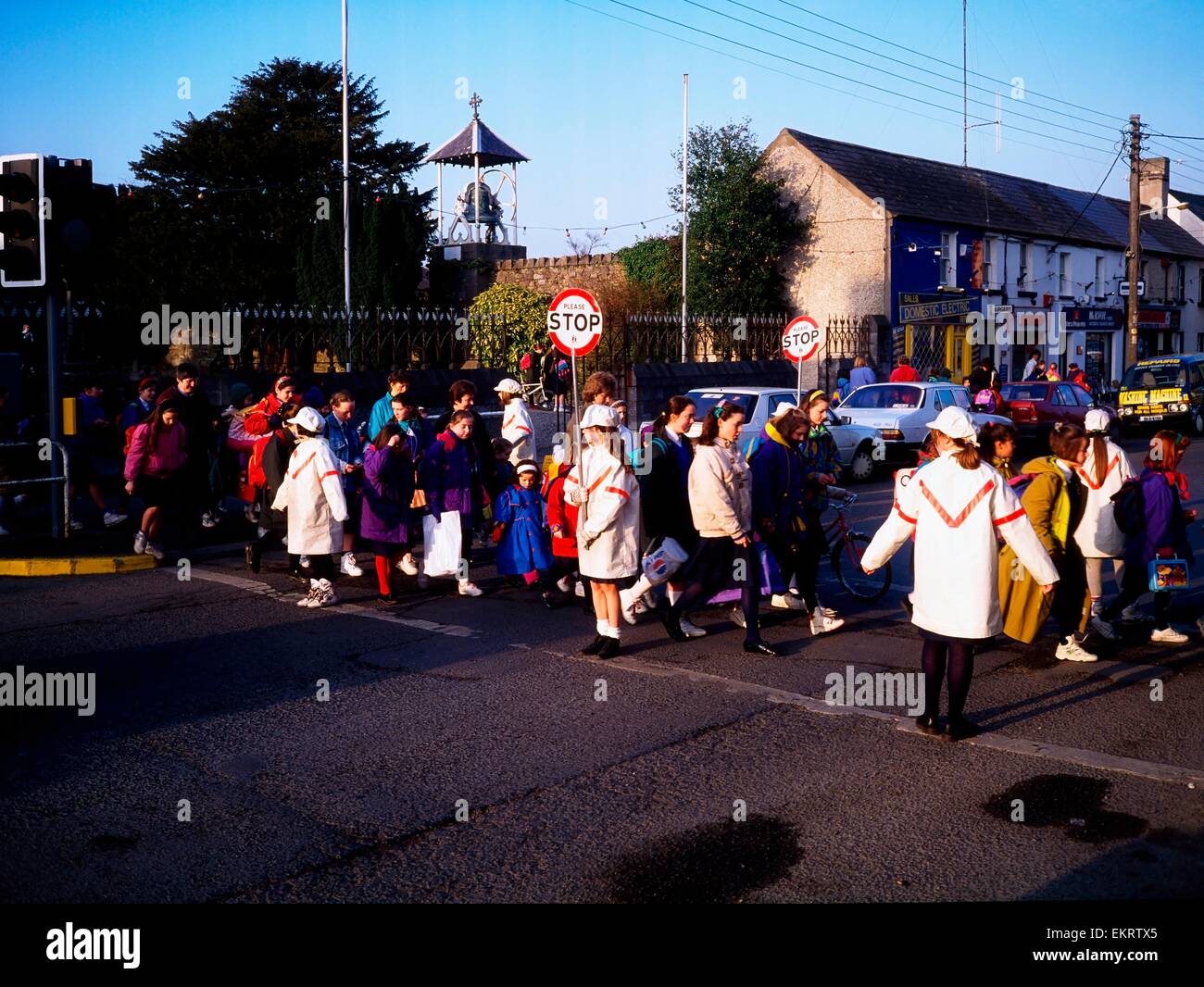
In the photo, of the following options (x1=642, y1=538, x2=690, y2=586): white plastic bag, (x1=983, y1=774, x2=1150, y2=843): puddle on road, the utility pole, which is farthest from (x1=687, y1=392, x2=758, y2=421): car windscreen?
the utility pole

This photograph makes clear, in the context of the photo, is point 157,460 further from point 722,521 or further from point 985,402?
point 985,402

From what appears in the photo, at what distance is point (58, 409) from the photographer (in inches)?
492

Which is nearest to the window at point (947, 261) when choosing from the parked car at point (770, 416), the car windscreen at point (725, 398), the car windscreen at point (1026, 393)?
the car windscreen at point (1026, 393)

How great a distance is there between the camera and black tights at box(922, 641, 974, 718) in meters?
6.36

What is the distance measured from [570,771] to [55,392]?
8.90m

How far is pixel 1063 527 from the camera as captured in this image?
791 cm

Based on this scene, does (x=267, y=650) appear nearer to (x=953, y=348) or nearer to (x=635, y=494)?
(x=635, y=494)

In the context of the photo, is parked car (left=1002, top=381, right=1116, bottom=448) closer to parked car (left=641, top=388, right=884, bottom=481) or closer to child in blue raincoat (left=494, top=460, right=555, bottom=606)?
parked car (left=641, top=388, right=884, bottom=481)

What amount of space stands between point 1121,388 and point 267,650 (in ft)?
91.1

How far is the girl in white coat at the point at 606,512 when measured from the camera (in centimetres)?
814

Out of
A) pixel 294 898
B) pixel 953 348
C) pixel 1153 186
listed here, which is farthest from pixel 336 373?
pixel 1153 186

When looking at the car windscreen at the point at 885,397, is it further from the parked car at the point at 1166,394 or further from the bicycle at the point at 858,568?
the bicycle at the point at 858,568

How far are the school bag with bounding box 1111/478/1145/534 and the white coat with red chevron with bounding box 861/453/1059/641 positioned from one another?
2475 millimetres
